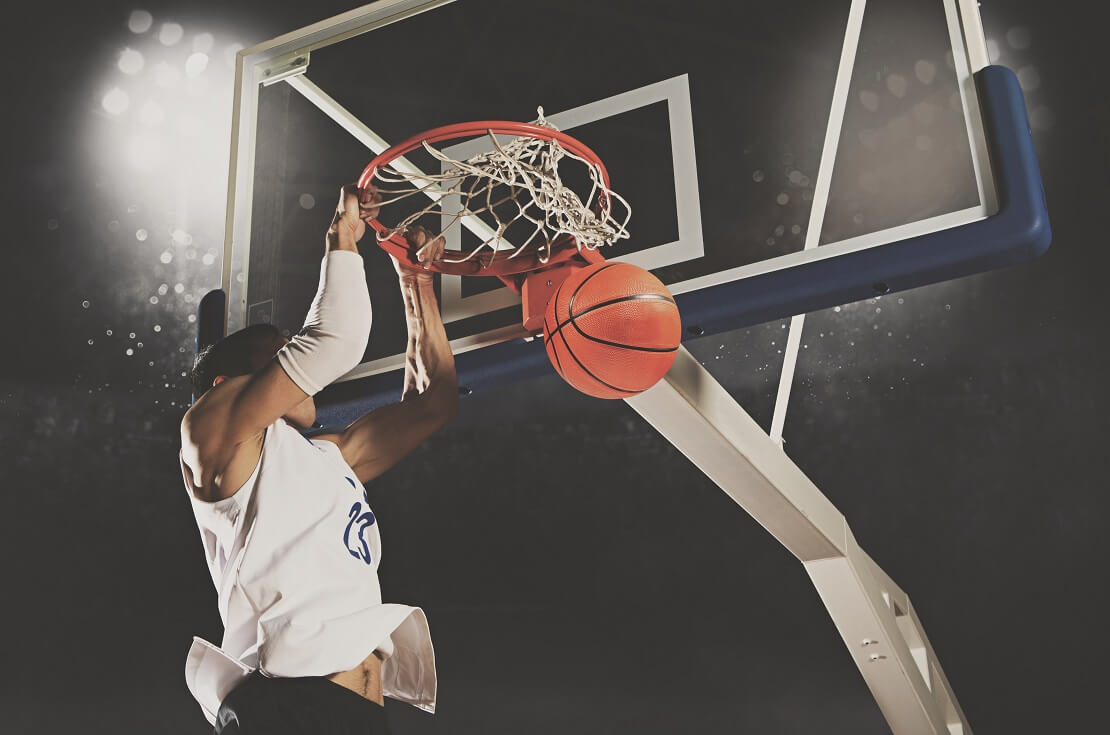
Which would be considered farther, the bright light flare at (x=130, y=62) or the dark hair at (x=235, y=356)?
the bright light flare at (x=130, y=62)

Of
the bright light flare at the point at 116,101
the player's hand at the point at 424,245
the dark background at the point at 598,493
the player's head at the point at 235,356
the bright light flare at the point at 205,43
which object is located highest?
the bright light flare at the point at 205,43

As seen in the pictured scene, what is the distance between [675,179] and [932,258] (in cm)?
61

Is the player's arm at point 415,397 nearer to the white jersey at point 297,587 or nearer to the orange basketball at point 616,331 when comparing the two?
the white jersey at point 297,587

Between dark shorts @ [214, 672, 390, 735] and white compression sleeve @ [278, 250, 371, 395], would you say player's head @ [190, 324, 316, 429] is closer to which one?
white compression sleeve @ [278, 250, 371, 395]

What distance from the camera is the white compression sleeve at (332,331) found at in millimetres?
1666

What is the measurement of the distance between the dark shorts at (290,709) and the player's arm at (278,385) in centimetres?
35

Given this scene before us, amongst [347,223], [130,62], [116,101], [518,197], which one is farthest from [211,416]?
[130,62]

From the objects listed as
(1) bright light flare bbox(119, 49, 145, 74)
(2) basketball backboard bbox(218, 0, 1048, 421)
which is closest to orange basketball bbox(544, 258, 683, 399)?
(2) basketball backboard bbox(218, 0, 1048, 421)

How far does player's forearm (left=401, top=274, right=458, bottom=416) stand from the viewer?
2076 millimetres

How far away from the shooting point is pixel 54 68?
5.51 m

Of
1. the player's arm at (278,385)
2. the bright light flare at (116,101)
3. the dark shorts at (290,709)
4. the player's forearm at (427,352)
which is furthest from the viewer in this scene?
the bright light flare at (116,101)

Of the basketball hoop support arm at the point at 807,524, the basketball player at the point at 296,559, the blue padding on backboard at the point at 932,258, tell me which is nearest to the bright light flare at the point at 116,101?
the basketball player at the point at 296,559

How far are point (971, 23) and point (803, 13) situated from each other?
0.38 m

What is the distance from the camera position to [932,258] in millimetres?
1730
